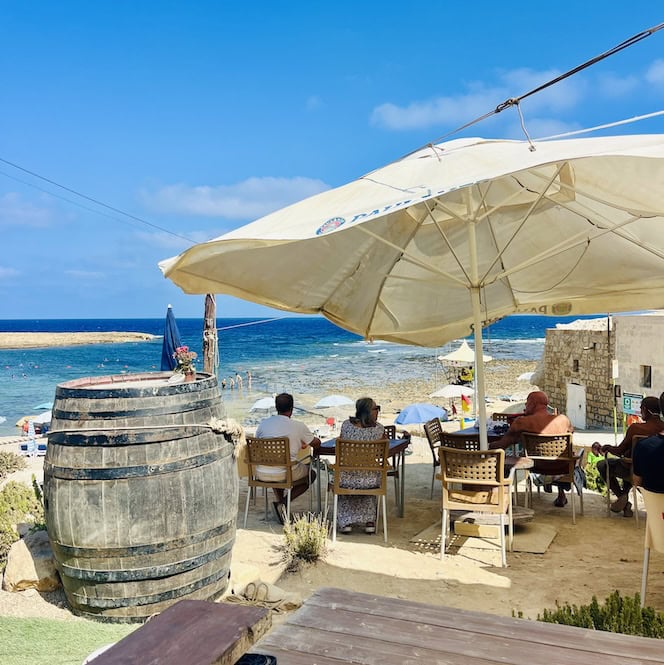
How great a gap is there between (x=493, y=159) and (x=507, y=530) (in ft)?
10.7

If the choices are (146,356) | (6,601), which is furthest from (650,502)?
(146,356)

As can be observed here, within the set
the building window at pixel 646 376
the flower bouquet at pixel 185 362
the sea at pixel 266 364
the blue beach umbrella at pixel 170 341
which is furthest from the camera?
the sea at pixel 266 364

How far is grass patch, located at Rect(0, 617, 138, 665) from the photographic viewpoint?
287cm

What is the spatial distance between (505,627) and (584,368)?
14.5 metres

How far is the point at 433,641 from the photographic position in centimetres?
159

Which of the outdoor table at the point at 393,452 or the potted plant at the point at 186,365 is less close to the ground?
the potted plant at the point at 186,365

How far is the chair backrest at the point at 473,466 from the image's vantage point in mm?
4387

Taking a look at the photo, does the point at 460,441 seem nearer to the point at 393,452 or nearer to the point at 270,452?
the point at 393,452

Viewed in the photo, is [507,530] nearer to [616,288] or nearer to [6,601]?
[616,288]

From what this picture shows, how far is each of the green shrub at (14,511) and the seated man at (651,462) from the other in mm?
4050

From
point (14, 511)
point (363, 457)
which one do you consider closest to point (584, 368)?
point (363, 457)

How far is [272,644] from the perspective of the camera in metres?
1.59

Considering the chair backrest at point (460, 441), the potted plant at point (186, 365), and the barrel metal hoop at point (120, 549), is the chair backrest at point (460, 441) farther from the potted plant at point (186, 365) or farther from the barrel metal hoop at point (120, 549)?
the barrel metal hoop at point (120, 549)

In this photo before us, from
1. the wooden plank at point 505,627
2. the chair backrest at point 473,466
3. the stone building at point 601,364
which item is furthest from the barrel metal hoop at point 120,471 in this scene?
the stone building at point 601,364
